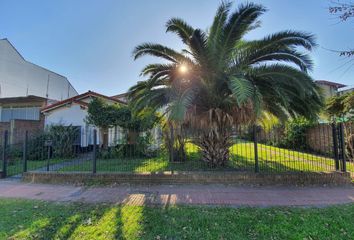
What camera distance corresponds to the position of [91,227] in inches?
176

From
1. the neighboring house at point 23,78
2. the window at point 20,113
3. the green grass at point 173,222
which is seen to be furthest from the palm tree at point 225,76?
the neighboring house at point 23,78

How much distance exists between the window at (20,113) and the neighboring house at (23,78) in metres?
5.26

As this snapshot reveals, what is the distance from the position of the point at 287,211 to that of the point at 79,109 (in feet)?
49.0

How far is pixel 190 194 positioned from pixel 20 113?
19769mm

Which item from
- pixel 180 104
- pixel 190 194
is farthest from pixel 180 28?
pixel 190 194

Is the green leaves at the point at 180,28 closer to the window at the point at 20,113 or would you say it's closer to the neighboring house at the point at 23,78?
the window at the point at 20,113

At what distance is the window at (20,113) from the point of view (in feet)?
64.6

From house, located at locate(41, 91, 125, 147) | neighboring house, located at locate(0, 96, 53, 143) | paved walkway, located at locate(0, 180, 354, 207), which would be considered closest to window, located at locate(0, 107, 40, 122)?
neighboring house, located at locate(0, 96, 53, 143)

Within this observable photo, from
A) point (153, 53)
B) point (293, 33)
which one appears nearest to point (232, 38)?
point (293, 33)

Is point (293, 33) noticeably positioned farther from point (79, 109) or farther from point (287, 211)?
point (79, 109)

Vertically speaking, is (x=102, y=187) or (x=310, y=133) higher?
(x=310, y=133)

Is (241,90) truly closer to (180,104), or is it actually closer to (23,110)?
(180,104)

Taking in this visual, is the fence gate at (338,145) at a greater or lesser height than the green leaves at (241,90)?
lesser

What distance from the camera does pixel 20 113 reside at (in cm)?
1995
